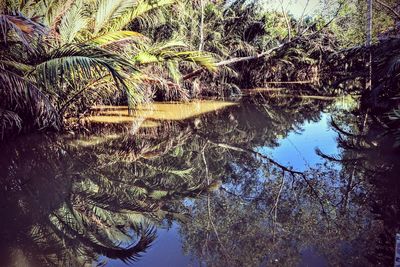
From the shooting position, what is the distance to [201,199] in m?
4.12

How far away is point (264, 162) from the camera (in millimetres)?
5590

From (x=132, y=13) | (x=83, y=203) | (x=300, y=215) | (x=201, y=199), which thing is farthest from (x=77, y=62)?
(x=300, y=215)

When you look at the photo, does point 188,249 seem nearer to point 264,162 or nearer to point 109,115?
point 264,162

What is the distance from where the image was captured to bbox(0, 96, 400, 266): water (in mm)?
2918

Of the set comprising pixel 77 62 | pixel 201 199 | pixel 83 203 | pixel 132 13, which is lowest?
pixel 83 203

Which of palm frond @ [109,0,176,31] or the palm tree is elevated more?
palm frond @ [109,0,176,31]

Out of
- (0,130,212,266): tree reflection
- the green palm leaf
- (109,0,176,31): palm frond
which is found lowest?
(0,130,212,266): tree reflection

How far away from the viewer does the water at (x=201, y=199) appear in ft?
9.57

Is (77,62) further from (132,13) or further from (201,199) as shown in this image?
(132,13)

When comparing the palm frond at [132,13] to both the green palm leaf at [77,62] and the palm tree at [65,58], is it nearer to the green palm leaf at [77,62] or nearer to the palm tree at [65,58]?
the palm tree at [65,58]

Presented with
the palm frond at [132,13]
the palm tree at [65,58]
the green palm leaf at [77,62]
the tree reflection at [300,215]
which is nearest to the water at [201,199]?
the tree reflection at [300,215]

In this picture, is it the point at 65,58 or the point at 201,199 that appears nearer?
the point at 201,199

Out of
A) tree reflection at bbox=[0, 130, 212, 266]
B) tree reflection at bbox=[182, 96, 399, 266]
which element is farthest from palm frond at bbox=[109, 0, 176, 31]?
tree reflection at bbox=[182, 96, 399, 266]

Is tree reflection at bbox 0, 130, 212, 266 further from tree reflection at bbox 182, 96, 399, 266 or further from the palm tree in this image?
the palm tree
